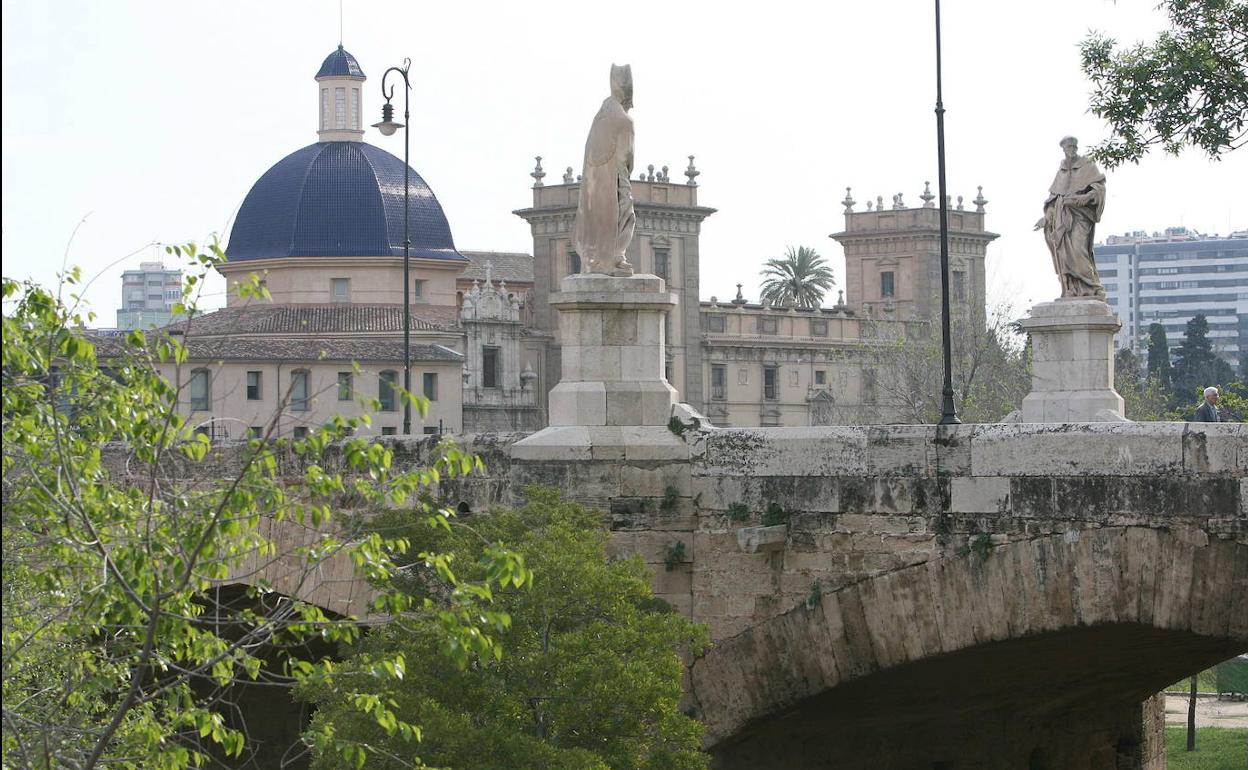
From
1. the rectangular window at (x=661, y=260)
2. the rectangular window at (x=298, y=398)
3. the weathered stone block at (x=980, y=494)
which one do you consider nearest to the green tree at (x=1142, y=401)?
the rectangular window at (x=298, y=398)

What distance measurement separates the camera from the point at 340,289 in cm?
8212

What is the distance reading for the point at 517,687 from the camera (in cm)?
1252

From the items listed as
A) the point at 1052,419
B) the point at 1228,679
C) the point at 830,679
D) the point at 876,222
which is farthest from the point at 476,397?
the point at 830,679

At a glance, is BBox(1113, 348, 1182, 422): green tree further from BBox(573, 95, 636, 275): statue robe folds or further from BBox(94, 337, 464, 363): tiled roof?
BBox(573, 95, 636, 275): statue robe folds

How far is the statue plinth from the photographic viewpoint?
14.7 meters

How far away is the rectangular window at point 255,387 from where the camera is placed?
66.4 meters

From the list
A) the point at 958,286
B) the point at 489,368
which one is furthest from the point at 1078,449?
the point at 958,286

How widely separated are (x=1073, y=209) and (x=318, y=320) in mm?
58294

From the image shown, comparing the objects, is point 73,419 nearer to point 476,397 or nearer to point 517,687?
point 517,687

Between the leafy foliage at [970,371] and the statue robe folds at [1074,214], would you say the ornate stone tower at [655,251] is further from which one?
the statue robe folds at [1074,214]

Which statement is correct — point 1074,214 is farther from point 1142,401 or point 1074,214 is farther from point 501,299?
point 501,299

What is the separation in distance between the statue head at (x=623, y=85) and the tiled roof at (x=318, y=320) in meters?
56.8

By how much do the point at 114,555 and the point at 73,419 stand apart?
6.00 ft

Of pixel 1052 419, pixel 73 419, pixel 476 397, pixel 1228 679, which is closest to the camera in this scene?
pixel 73 419
